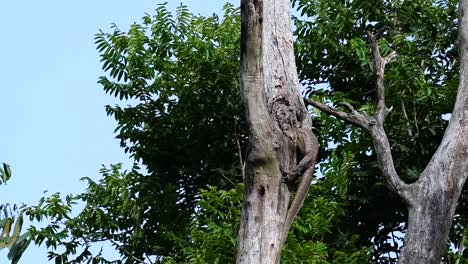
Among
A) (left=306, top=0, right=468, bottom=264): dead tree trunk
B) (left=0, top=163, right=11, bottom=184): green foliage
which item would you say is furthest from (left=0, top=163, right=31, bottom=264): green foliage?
(left=306, top=0, right=468, bottom=264): dead tree trunk

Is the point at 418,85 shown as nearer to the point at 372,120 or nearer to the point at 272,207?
the point at 372,120

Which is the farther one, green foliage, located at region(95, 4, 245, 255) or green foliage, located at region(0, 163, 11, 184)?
green foliage, located at region(95, 4, 245, 255)

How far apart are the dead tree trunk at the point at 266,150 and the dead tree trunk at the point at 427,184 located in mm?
1514

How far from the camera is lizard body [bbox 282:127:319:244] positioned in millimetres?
8422

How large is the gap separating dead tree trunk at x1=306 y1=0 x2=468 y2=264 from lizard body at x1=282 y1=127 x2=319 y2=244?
1.50 metres

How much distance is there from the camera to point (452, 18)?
14.8 metres

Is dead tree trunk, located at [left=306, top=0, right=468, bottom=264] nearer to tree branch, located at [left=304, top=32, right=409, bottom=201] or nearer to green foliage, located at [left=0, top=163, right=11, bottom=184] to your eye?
tree branch, located at [left=304, top=32, right=409, bottom=201]

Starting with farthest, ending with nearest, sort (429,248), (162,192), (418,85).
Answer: (162,192) → (418,85) → (429,248)

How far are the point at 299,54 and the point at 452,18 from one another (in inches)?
71.0

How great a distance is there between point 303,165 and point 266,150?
333 mm

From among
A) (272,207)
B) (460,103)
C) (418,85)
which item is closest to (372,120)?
(460,103)

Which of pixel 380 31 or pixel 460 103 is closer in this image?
pixel 460 103

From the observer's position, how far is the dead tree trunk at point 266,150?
8195mm

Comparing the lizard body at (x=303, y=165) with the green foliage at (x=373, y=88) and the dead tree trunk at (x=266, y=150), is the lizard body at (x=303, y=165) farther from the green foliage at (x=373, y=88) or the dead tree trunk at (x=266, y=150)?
the green foliage at (x=373, y=88)
